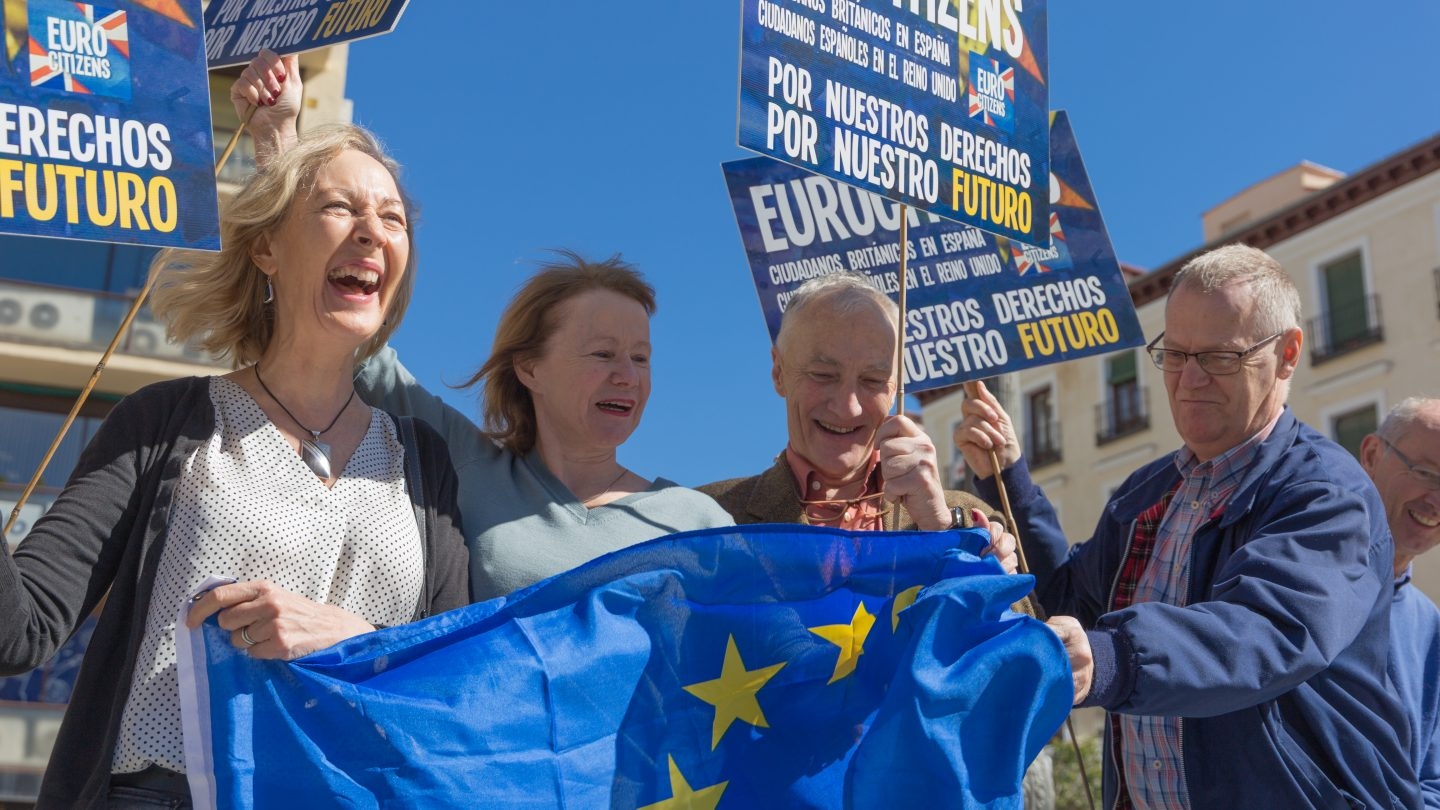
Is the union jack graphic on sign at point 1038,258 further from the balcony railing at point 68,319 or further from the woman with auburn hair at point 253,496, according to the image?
the balcony railing at point 68,319

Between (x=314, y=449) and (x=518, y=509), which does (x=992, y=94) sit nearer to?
(x=518, y=509)

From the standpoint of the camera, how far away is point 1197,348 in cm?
432

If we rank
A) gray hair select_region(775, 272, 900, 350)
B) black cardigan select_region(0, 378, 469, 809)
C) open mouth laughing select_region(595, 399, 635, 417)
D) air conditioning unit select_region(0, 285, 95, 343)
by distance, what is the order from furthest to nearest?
air conditioning unit select_region(0, 285, 95, 343) → gray hair select_region(775, 272, 900, 350) → open mouth laughing select_region(595, 399, 635, 417) → black cardigan select_region(0, 378, 469, 809)

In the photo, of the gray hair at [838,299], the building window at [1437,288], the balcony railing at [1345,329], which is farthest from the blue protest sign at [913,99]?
the balcony railing at [1345,329]

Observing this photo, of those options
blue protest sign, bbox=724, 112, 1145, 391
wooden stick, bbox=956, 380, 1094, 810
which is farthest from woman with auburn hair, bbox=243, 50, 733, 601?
blue protest sign, bbox=724, 112, 1145, 391

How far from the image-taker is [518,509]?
388cm

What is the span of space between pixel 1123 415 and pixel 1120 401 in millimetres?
359

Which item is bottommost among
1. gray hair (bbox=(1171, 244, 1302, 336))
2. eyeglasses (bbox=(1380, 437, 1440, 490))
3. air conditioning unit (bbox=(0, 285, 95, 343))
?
eyeglasses (bbox=(1380, 437, 1440, 490))

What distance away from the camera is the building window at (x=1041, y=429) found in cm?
3828

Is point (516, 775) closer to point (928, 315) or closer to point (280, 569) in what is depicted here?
point (280, 569)

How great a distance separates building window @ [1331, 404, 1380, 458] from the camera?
31.2 meters

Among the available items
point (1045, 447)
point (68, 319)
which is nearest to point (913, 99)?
point (68, 319)

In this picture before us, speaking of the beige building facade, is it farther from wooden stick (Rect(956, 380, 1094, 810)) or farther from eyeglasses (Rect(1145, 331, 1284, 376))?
eyeglasses (Rect(1145, 331, 1284, 376))

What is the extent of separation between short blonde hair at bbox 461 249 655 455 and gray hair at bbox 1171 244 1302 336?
144cm
